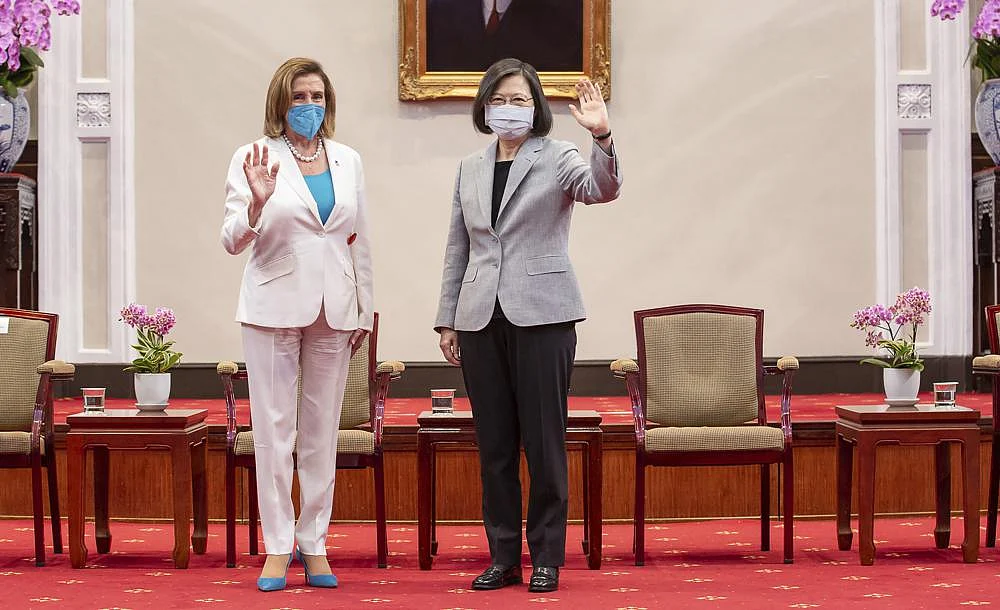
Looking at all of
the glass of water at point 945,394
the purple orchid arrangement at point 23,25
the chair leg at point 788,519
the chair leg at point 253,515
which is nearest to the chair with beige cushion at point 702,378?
the chair leg at point 788,519

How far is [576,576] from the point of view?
317 centimetres

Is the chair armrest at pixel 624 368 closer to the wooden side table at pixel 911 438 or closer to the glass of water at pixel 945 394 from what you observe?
the wooden side table at pixel 911 438

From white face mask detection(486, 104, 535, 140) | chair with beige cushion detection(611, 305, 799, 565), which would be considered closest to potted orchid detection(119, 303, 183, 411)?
white face mask detection(486, 104, 535, 140)

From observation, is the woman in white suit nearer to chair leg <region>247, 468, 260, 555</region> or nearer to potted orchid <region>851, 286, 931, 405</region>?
chair leg <region>247, 468, 260, 555</region>

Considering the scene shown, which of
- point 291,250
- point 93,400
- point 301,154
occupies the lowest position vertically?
point 93,400

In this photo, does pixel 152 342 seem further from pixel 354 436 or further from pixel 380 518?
pixel 380 518

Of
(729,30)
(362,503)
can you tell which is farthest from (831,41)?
(362,503)

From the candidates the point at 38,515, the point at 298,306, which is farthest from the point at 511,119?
the point at 38,515

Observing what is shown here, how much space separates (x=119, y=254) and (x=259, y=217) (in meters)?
3.23

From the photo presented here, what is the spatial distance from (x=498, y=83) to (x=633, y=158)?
299 centimetres

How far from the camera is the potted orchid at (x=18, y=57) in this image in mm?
5168

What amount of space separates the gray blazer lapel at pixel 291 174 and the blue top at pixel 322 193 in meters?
0.02

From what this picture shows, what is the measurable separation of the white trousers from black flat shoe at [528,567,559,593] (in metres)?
0.58

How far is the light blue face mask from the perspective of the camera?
9.77 ft
